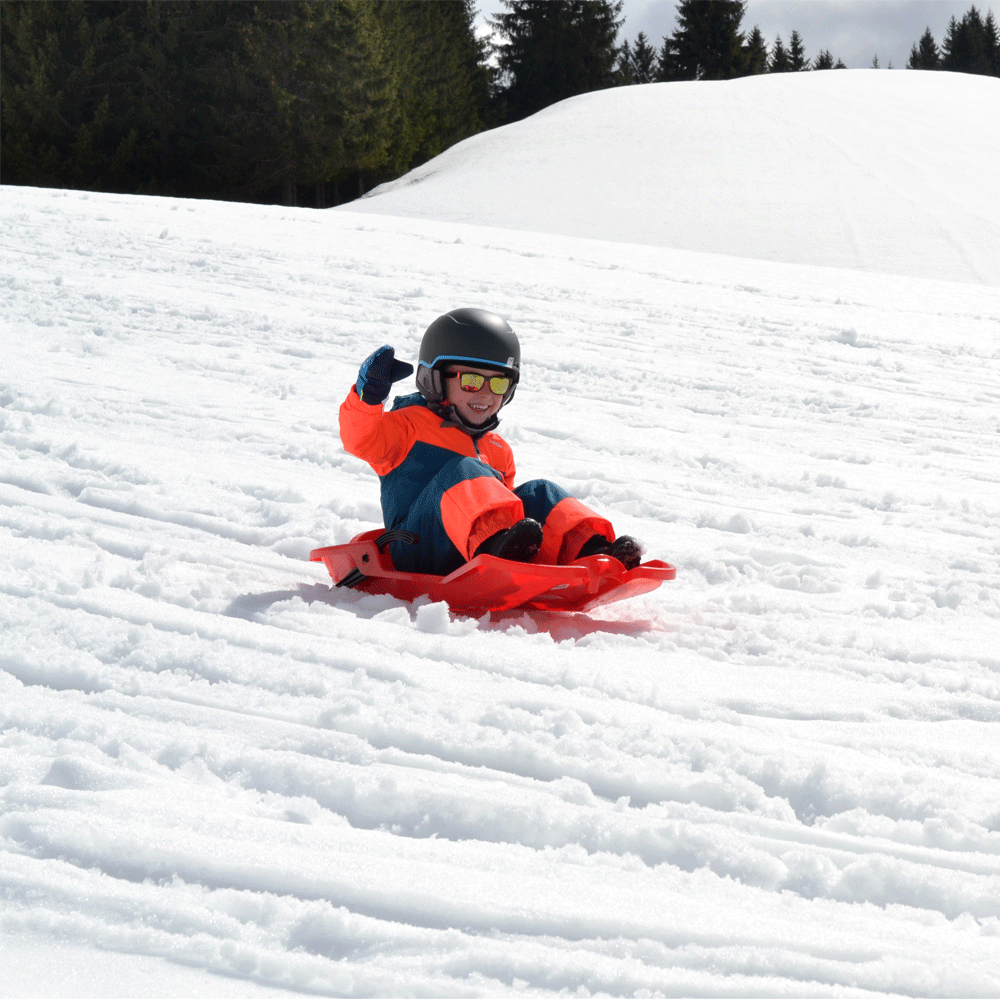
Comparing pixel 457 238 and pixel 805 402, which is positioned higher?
pixel 457 238

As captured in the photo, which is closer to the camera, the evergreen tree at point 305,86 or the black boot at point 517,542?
the black boot at point 517,542

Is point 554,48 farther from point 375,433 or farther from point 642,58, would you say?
point 375,433

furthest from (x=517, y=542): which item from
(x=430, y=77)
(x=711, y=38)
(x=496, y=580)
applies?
(x=711, y=38)

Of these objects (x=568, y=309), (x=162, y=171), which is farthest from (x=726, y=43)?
(x=568, y=309)

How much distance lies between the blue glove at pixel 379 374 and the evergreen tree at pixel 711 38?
47.1 meters

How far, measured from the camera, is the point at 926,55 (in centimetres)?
6303

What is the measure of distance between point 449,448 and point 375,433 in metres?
0.24

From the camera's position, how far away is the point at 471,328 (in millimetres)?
3092

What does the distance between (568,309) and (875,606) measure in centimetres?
576

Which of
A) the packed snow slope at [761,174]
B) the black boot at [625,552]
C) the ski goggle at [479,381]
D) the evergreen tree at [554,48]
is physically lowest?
the black boot at [625,552]

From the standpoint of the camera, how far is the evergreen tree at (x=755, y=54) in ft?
151

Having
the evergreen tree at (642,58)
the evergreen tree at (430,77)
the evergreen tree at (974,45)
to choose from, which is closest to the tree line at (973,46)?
the evergreen tree at (974,45)

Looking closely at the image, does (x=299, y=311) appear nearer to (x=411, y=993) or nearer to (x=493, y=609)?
(x=493, y=609)

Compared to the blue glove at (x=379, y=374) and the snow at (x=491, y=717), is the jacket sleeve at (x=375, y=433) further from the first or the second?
the snow at (x=491, y=717)
